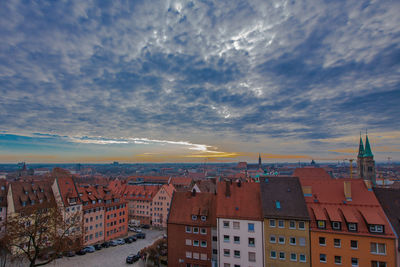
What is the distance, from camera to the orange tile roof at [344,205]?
31828 mm

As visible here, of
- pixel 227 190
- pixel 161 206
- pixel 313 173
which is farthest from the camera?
pixel 313 173

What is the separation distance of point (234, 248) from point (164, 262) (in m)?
16.7

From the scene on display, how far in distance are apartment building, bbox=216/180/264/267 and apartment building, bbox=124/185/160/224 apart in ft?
162

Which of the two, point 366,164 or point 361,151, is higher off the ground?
point 361,151

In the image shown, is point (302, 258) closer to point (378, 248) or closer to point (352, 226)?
point (352, 226)

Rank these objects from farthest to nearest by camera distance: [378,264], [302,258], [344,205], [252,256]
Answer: [252,256] < [344,205] < [302,258] < [378,264]

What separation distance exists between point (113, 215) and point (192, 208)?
33.5m

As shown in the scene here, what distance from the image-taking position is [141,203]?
8344 cm

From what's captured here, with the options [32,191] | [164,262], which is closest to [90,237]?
[32,191]

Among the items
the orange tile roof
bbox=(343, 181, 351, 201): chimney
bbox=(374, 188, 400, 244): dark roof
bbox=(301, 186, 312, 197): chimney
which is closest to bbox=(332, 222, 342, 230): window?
the orange tile roof

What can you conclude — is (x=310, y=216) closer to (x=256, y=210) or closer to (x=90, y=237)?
(x=256, y=210)

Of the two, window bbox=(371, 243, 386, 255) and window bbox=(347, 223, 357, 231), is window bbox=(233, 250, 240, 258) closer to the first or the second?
window bbox=(347, 223, 357, 231)

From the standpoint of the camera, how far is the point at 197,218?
4078cm

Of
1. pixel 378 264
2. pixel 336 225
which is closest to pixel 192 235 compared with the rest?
pixel 336 225
